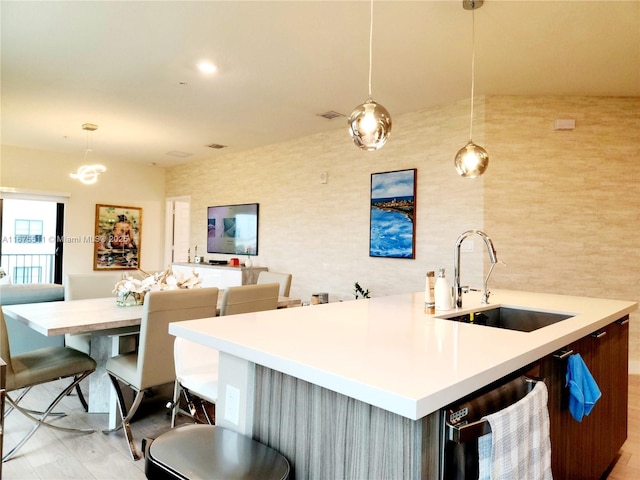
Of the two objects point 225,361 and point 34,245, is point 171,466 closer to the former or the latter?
point 225,361

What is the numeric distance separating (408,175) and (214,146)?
10.7 feet

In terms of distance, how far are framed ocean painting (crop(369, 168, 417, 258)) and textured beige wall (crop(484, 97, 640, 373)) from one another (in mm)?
821

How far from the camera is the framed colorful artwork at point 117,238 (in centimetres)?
721

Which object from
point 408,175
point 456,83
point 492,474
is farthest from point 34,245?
point 492,474

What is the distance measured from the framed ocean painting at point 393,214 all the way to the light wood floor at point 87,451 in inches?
93.0

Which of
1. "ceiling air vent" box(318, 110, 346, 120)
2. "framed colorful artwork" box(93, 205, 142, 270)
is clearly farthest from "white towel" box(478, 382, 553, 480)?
"framed colorful artwork" box(93, 205, 142, 270)

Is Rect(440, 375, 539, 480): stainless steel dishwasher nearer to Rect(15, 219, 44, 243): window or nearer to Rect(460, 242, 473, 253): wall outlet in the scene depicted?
Rect(460, 242, 473, 253): wall outlet

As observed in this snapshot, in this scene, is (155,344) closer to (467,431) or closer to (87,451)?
(87,451)

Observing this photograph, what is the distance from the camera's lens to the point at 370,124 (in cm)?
193

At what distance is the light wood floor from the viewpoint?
2119 mm

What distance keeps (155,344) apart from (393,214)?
2937 millimetres

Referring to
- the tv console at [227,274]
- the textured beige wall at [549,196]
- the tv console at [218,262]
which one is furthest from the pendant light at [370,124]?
the tv console at [218,262]

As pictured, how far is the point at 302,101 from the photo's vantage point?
4.18m

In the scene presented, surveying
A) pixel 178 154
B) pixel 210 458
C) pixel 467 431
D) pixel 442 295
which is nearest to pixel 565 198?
pixel 442 295
